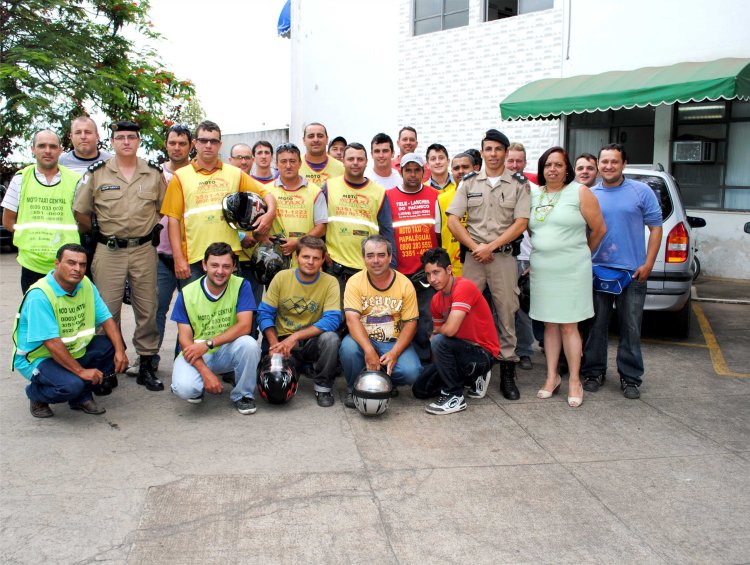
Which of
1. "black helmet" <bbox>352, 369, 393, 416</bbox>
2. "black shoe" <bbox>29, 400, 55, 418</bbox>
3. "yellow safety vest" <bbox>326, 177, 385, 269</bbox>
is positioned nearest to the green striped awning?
"yellow safety vest" <bbox>326, 177, 385, 269</bbox>

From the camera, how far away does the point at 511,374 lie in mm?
5867

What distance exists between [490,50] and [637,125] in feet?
10.3

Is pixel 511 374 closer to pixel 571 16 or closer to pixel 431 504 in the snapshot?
pixel 431 504

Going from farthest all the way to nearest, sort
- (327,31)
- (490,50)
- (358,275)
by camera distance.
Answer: (327,31) < (490,50) < (358,275)

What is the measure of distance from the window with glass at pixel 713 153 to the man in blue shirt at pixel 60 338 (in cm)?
1049

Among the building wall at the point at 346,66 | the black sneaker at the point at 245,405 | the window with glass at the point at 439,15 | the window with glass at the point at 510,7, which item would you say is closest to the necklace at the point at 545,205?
the black sneaker at the point at 245,405

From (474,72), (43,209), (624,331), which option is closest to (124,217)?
(43,209)

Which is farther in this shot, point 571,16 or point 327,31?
point 327,31

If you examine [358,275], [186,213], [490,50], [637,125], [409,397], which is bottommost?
[409,397]

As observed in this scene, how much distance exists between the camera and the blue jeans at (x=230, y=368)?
17.3 feet

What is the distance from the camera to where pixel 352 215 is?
6062 millimetres

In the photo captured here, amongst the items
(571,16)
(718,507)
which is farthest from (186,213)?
(571,16)

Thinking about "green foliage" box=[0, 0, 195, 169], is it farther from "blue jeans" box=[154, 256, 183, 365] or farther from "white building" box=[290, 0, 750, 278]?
"blue jeans" box=[154, 256, 183, 365]

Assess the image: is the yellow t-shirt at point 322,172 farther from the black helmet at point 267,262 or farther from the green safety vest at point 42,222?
the green safety vest at point 42,222
